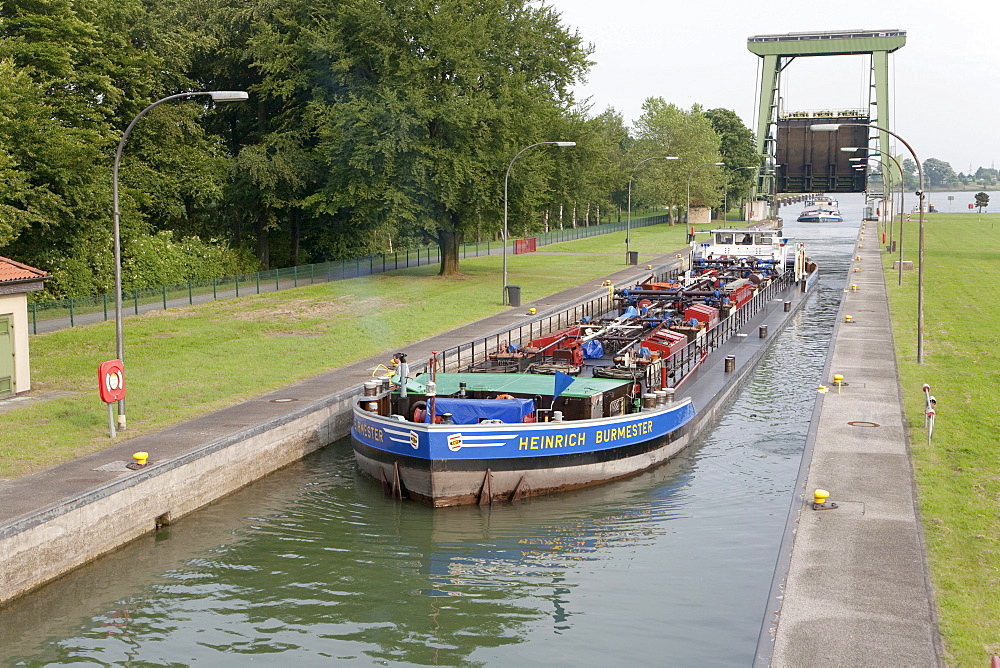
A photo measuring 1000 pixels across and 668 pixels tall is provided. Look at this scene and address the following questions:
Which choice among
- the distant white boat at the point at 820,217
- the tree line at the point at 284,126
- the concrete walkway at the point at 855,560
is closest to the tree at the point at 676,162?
the distant white boat at the point at 820,217

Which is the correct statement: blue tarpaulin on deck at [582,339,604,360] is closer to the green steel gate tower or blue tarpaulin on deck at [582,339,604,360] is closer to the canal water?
the canal water

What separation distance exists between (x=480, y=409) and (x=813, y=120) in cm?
8119

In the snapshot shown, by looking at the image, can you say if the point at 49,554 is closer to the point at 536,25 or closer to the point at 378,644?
the point at 378,644

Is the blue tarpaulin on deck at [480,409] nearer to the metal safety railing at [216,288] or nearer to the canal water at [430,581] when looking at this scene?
the canal water at [430,581]

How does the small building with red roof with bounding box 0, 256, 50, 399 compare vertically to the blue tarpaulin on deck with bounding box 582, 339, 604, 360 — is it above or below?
above

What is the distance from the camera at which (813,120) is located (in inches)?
3762

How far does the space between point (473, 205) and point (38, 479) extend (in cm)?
4092

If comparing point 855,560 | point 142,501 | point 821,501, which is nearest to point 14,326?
point 142,501

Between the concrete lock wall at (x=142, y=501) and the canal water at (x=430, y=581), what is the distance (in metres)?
0.35

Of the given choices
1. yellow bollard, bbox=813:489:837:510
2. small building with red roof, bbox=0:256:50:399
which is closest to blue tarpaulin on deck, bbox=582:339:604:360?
yellow bollard, bbox=813:489:837:510

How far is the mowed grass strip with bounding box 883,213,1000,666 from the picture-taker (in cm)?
1436

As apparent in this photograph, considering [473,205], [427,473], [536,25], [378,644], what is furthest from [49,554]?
[536,25]

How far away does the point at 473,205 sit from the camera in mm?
58906

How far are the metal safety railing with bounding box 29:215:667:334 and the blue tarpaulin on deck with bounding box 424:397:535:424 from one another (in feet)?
77.8
